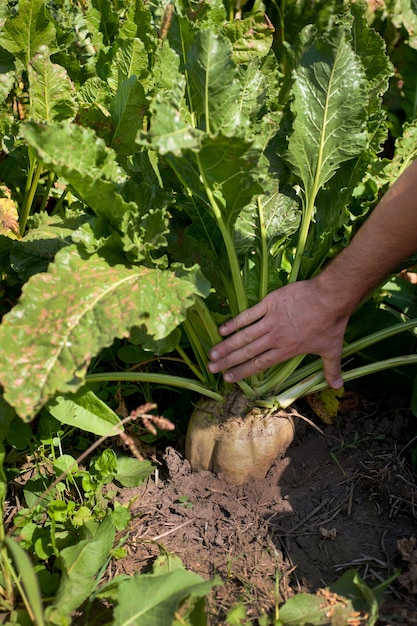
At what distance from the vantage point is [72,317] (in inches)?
62.9

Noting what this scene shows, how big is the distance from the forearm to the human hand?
0.04m

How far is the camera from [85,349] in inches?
60.6

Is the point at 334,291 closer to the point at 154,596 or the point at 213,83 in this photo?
the point at 213,83

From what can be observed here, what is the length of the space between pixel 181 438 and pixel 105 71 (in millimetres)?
1460

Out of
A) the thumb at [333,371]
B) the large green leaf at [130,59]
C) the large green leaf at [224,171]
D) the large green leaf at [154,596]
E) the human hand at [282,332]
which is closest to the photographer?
the large green leaf at [154,596]

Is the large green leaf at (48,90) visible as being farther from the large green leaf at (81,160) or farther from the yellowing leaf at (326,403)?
the yellowing leaf at (326,403)

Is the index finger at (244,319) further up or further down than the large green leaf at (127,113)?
further down

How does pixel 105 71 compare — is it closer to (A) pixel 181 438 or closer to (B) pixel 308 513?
(A) pixel 181 438

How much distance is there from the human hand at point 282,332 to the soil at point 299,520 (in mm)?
377

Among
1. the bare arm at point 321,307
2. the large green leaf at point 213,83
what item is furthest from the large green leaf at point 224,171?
the bare arm at point 321,307

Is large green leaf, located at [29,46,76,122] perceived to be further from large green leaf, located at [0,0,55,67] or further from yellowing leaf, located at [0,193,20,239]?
yellowing leaf, located at [0,193,20,239]

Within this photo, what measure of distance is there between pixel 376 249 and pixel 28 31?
1506mm

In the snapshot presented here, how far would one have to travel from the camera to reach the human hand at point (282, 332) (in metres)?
1.94

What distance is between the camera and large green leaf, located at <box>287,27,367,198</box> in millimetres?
2021
